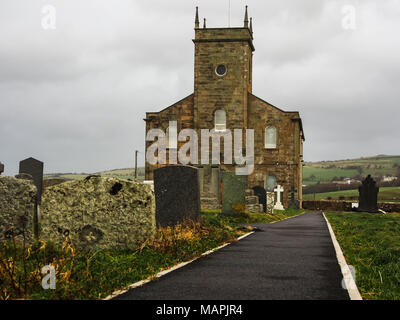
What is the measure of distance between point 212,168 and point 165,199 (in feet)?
73.1

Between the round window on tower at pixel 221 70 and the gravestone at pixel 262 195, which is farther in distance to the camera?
the round window on tower at pixel 221 70

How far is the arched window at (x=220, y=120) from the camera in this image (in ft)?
139

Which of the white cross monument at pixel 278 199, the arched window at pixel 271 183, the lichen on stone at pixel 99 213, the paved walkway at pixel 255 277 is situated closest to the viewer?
the paved walkway at pixel 255 277

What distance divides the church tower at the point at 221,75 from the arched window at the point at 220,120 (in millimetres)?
79

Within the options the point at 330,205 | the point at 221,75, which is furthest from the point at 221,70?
the point at 330,205

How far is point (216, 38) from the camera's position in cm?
4244

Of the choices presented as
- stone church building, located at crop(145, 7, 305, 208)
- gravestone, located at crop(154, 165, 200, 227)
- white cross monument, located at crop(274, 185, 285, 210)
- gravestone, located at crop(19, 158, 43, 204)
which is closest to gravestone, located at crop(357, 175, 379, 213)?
white cross monument, located at crop(274, 185, 285, 210)

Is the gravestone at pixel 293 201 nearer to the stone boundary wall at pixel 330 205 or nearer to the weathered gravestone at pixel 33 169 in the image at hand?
the stone boundary wall at pixel 330 205

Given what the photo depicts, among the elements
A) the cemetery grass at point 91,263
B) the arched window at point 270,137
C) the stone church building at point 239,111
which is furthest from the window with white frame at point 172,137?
the cemetery grass at point 91,263

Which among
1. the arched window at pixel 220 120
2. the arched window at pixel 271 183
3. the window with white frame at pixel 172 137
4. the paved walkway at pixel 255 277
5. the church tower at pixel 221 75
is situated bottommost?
the paved walkway at pixel 255 277

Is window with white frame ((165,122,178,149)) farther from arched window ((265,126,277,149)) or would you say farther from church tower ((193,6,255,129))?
arched window ((265,126,277,149))

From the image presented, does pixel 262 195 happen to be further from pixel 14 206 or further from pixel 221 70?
pixel 14 206

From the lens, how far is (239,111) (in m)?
42.2
